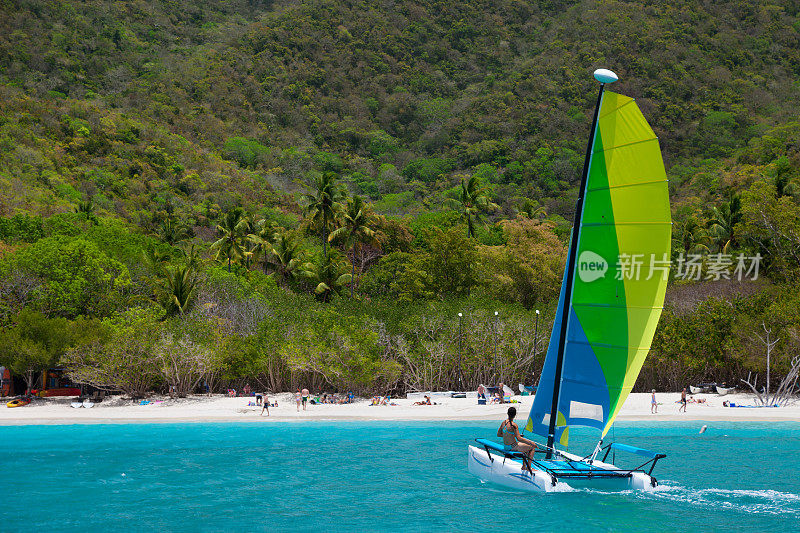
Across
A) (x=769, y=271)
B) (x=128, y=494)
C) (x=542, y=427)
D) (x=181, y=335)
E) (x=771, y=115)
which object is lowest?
(x=128, y=494)

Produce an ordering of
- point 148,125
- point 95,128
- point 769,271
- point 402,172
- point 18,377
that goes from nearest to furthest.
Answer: point 18,377, point 769,271, point 95,128, point 148,125, point 402,172

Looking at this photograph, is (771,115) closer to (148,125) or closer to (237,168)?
(237,168)

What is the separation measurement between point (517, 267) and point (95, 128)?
5642 cm

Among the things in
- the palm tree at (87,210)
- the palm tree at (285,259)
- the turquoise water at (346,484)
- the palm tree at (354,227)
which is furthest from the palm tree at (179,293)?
the palm tree at (87,210)

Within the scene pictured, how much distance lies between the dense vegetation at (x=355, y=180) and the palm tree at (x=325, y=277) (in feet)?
Result: 0.78

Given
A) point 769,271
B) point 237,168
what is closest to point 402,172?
point 237,168

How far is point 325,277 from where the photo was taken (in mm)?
54500

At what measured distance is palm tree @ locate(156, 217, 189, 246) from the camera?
64750 mm

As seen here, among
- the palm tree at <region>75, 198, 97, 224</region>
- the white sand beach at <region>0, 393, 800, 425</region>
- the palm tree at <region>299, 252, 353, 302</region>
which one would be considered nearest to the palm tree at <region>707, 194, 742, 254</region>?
the white sand beach at <region>0, 393, 800, 425</region>

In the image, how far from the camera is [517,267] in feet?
172

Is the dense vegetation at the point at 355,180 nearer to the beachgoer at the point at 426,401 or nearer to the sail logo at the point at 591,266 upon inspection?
the beachgoer at the point at 426,401

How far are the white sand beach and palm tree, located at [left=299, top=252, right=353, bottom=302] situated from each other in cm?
1602

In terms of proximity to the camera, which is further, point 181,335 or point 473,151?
point 473,151

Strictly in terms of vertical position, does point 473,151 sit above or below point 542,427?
above
